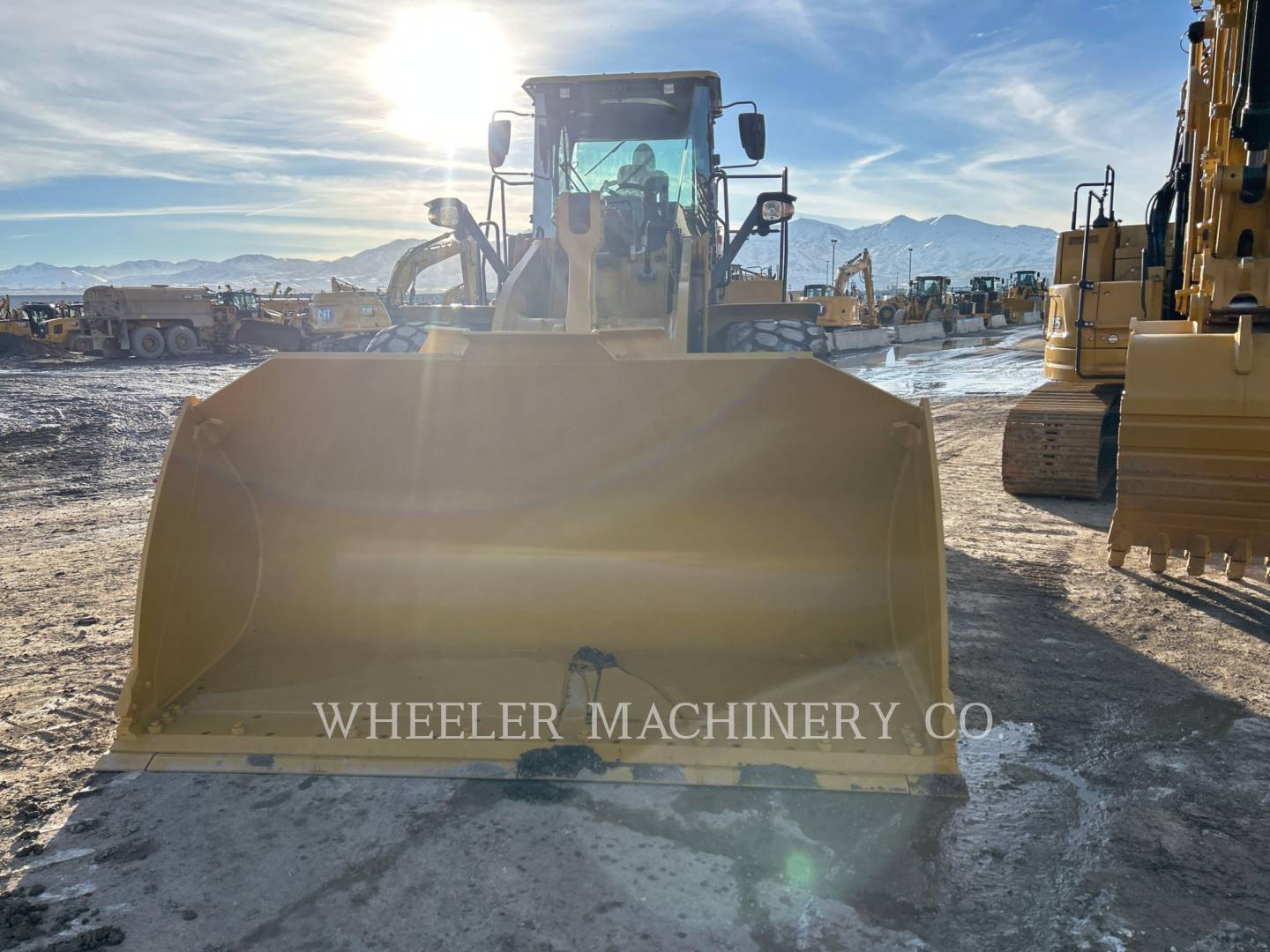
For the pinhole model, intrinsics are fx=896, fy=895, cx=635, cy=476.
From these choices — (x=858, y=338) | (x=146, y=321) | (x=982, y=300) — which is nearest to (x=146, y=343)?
(x=146, y=321)

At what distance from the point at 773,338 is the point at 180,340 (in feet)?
83.5

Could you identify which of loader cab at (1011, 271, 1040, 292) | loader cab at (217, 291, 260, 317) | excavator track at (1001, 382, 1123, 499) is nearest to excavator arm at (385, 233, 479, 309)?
excavator track at (1001, 382, 1123, 499)

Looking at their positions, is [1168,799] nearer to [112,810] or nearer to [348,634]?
[348,634]

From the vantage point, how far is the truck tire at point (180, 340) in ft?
89.1

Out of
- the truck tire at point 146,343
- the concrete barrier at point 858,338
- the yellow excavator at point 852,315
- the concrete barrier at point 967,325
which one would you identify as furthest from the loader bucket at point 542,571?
the concrete barrier at point 967,325

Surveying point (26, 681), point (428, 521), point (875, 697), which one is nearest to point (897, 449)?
point (875, 697)

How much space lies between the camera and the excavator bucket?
421 centimetres

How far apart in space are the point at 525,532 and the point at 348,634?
75 centimetres

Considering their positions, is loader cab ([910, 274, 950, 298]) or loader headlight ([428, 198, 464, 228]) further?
loader cab ([910, 274, 950, 298])

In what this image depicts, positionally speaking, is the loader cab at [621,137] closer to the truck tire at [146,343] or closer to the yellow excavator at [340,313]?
the yellow excavator at [340,313]

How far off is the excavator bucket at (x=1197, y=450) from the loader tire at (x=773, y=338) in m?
2.66

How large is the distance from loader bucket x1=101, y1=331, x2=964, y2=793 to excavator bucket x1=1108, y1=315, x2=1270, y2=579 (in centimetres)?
206

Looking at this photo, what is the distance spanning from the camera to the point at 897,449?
122 inches

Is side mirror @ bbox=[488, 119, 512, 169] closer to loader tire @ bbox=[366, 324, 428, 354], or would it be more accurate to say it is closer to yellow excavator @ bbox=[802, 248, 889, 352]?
loader tire @ bbox=[366, 324, 428, 354]
